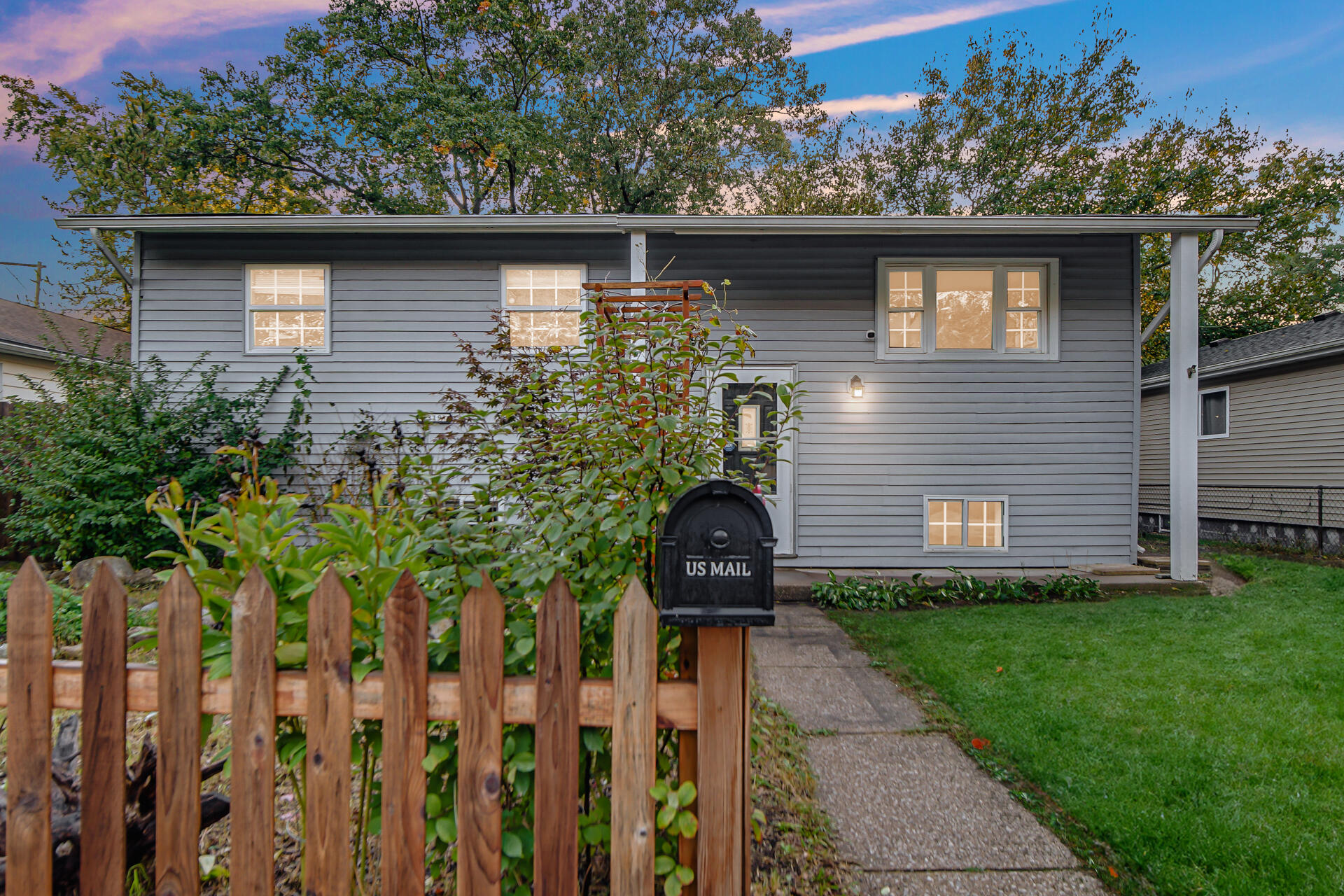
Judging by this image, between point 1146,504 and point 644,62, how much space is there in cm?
1480

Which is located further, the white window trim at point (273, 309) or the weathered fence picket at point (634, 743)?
the white window trim at point (273, 309)

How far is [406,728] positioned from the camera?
3.91 ft

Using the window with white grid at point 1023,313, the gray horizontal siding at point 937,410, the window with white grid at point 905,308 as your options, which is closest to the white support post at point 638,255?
the gray horizontal siding at point 937,410

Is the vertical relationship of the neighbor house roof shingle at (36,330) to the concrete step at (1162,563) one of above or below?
above

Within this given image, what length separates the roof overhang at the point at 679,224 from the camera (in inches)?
231

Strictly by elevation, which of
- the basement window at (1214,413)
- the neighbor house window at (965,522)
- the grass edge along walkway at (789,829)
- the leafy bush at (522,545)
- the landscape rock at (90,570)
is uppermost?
the basement window at (1214,413)

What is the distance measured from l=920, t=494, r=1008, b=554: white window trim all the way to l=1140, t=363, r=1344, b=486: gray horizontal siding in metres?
6.79

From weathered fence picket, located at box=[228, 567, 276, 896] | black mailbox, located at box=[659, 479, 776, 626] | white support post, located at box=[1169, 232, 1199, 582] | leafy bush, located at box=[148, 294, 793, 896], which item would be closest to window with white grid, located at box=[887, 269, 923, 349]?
white support post, located at box=[1169, 232, 1199, 582]

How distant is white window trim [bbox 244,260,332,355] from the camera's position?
6.70m

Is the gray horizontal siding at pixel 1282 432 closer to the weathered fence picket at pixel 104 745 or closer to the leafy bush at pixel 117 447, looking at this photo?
the weathered fence picket at pixel 104 745

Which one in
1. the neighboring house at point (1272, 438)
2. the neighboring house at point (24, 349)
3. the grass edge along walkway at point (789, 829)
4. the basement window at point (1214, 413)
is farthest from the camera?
the basement window at point (1214, 413)

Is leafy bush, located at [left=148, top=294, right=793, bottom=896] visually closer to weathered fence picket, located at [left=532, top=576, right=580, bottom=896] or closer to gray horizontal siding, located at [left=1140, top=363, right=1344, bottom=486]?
weathered fence picket, located at [left=532, top=576, right=580, bottom=896]

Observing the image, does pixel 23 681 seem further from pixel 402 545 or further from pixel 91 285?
pixel 91 285

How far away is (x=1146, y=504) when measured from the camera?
12.5 m
